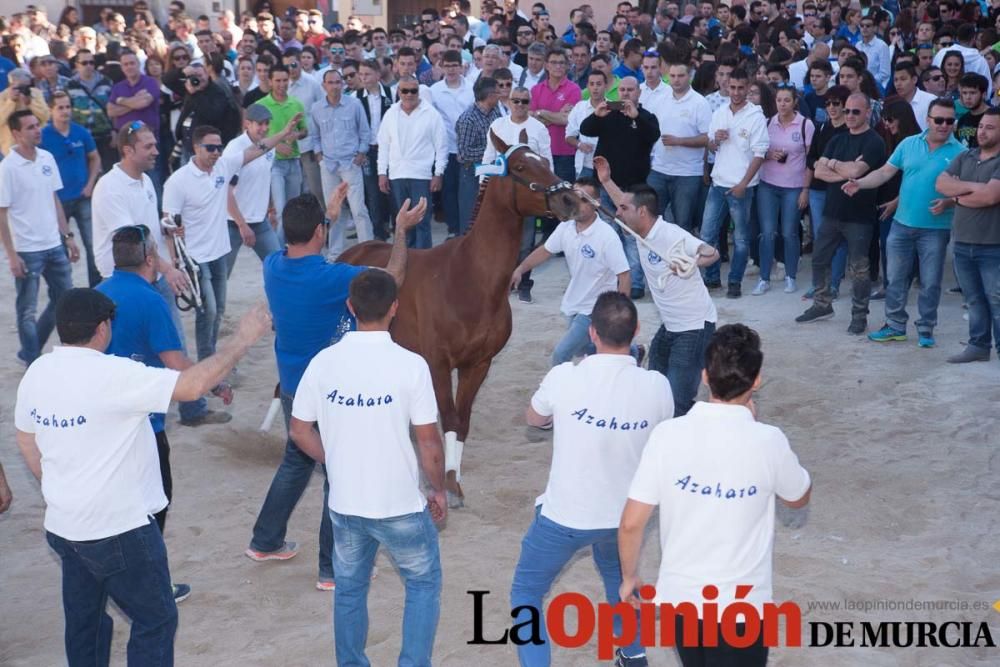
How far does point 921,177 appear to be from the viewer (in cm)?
1023

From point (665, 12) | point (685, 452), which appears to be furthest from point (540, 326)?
point (665, 12)

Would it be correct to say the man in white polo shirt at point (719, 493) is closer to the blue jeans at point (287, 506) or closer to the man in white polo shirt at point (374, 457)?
Result: the man in white polo shirt at point (374, 457)

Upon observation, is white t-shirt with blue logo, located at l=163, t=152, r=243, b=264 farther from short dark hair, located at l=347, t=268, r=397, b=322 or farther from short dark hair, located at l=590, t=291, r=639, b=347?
short dark hair, located at l=590, t=291, r=639, b=347

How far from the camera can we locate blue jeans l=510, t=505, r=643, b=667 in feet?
15.9

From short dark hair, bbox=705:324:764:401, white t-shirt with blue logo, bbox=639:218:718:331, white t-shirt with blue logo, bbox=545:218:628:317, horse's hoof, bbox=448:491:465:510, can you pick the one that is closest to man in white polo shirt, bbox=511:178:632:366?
white t-shirt with blue logo, bbox=545:218:628:317

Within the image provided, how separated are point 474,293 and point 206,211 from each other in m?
3.16

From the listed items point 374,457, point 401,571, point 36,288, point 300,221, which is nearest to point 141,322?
point 300,221

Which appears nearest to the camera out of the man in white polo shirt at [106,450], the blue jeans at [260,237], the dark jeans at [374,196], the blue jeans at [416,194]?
the man in white polo shirt at [106,450]

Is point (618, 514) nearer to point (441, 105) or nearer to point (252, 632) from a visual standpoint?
point (252, 632)

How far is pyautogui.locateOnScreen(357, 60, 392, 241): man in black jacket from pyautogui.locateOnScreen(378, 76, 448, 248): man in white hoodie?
81cm

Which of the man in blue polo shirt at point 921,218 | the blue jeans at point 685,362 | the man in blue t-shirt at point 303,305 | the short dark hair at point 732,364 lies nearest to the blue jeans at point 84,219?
the man in blue t-shirt at point 303,305

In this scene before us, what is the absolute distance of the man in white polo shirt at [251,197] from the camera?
10.4 metres

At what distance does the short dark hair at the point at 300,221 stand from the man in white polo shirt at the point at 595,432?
181cm

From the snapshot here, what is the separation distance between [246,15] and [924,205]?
14.8 metres
